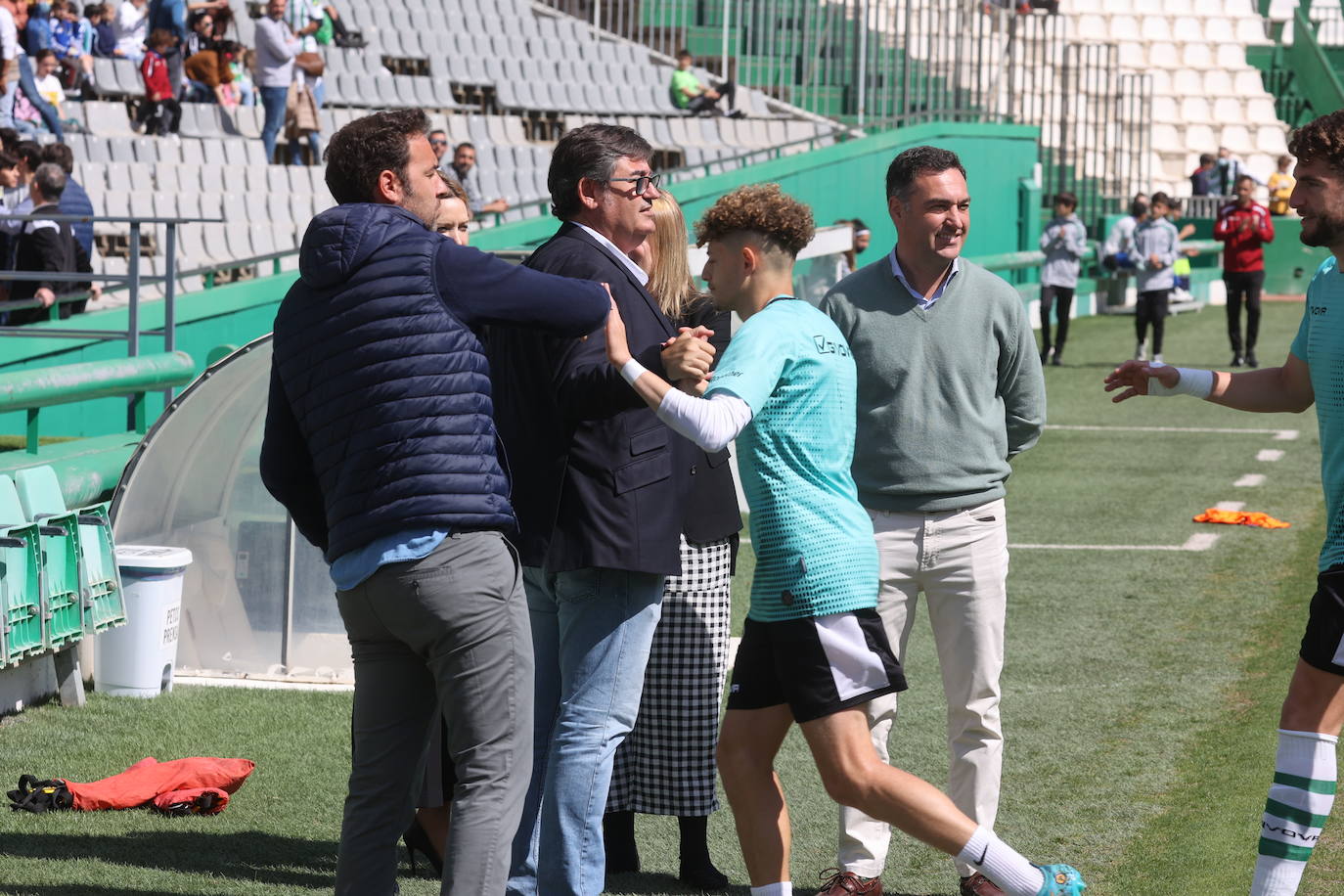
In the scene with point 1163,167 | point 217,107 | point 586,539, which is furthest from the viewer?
point 1163,167

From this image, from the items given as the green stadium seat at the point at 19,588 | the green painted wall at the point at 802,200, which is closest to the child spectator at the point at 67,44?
the green painted wall at the point at 802,200

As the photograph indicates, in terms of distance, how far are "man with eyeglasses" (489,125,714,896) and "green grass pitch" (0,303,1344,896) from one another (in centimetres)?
92

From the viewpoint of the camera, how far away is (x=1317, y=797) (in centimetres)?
426

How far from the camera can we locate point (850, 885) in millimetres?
4770

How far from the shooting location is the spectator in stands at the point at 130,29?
65.1ft

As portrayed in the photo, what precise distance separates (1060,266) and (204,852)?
17085 millimetres

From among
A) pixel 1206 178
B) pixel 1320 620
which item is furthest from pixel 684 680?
pixel 1206 178

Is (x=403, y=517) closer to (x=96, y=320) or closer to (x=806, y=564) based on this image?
(x=806, y=564)

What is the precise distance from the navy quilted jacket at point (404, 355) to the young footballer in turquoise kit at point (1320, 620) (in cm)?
184

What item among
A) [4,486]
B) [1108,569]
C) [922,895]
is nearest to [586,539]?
[922,895]

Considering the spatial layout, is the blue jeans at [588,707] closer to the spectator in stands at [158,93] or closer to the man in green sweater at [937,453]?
the man in green sweater at [937,453]

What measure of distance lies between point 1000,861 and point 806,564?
82 cm

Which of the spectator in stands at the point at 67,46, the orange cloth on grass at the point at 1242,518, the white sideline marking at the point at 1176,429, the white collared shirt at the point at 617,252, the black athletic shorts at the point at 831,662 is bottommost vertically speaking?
the white sideline marking at the point at 1176,429

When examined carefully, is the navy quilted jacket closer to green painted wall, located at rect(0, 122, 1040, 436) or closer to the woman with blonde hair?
the woman with blonde hair
